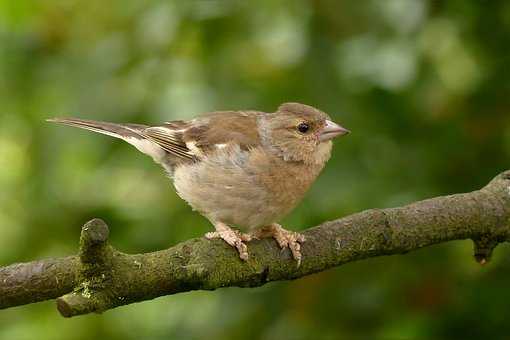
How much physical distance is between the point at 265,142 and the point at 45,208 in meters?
1.32

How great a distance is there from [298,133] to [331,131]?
0.40 m

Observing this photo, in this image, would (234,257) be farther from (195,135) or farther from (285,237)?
(195,135)

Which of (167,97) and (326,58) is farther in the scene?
(167,97)

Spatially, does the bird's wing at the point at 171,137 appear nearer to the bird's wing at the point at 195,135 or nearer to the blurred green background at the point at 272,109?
the bird's wing at the point at 195,135

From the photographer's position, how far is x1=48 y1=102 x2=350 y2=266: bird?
4789 mm

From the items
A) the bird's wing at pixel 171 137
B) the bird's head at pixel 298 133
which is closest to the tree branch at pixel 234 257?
the bird's head at pixel 298 133

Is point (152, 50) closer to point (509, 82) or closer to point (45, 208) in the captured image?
point (45, 208)

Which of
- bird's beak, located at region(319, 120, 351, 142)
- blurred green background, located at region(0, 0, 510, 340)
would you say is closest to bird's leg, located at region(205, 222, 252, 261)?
blurred green background, located at region(0, 0, 510, 340)

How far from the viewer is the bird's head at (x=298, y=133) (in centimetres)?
511

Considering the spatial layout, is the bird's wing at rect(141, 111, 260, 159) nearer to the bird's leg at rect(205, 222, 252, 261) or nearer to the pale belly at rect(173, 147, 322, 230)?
the pale belly at rect(173, 147, 322, 230)

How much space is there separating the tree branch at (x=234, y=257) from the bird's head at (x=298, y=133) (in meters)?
1.06

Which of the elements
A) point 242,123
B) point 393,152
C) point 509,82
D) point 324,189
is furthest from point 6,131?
point 509,82

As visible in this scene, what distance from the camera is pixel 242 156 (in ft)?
16.5

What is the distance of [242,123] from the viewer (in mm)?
5355
